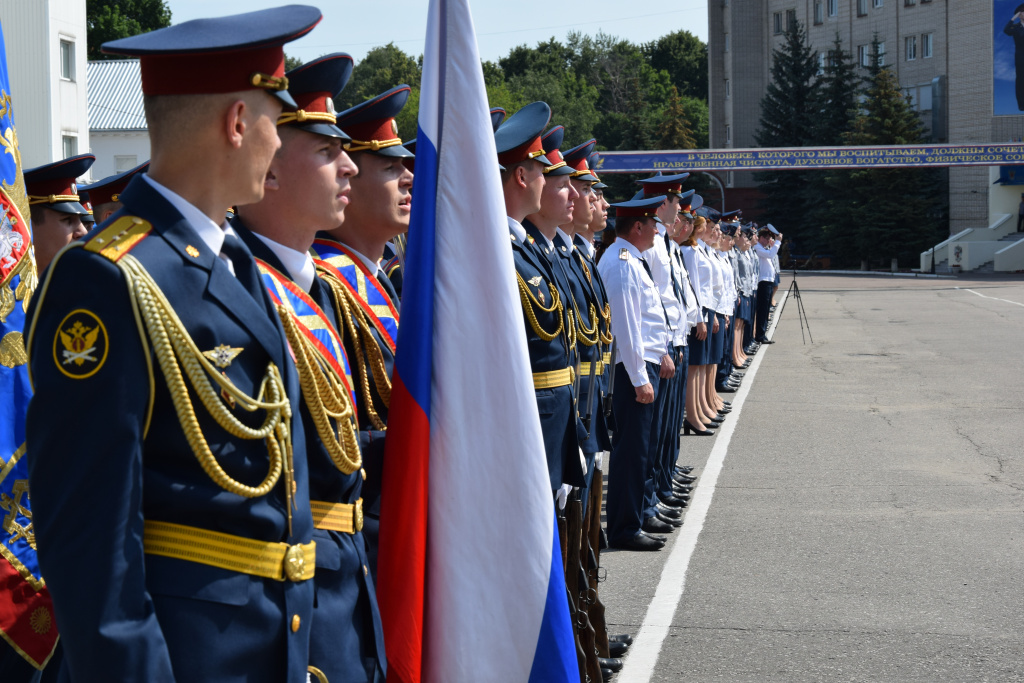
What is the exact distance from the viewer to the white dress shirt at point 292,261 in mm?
2551

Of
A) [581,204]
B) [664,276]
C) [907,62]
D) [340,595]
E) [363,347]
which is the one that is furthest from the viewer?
[907,62]

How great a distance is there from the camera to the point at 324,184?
99.3 inches

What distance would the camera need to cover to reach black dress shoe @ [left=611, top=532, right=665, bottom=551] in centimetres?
673

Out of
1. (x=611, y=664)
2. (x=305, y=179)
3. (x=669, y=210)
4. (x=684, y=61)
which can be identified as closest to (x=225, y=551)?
(x=305, y=179)

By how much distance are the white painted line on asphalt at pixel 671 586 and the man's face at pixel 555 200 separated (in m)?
1.95

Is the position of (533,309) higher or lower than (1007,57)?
lower

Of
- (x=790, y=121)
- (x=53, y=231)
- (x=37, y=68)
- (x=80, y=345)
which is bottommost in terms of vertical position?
(x=80, y=345)

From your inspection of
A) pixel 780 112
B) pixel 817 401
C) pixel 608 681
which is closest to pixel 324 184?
pixel 608 681

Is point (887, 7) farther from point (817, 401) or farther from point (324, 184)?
point (324, 184)

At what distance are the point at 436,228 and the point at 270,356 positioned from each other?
80cm

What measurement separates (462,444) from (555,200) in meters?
2.76

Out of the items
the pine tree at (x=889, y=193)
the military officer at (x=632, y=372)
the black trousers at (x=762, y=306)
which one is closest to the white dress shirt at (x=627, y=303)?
the military officer at (x=632, y=372)

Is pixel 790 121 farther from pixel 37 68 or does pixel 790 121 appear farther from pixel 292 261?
pixel 292 261

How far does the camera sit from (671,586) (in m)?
5.92
